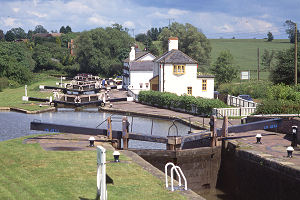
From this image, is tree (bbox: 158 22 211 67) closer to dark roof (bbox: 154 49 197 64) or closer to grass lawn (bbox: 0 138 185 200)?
dark roof (bbox: 154 49 197 64)

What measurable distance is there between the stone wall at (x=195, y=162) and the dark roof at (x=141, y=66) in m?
48.3

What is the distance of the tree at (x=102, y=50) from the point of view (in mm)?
109250

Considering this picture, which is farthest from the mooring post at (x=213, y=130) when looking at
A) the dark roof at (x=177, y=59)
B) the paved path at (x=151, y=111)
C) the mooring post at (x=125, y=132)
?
the dark roof at (x=177, y=59)

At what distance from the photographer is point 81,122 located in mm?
43688

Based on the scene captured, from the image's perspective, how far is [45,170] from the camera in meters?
18.5

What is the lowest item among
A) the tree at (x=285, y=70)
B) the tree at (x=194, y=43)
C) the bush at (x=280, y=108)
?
the bush at (x=280, y=108)

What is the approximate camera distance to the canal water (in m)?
35.8

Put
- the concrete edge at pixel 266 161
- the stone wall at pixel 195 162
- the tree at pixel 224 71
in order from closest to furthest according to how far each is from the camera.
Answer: the concrete edge at pixel 266 161, the stone wall at pixel 195 162, the tree at pixel 224 71

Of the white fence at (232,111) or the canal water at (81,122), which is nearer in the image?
the canal water at (81,122)

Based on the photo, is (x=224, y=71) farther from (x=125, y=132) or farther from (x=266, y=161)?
(x=266, y=161)

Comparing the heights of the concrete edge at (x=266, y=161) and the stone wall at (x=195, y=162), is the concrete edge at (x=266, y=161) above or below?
above

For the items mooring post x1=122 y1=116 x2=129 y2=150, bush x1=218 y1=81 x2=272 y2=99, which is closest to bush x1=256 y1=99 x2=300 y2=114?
mooring post x1=122 y1=116 x2=129 y2=150

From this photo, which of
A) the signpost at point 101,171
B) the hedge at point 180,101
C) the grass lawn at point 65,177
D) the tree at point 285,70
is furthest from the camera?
the tree at point 285,70

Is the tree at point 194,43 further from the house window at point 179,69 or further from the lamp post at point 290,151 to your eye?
the lamp post at point 290,151
